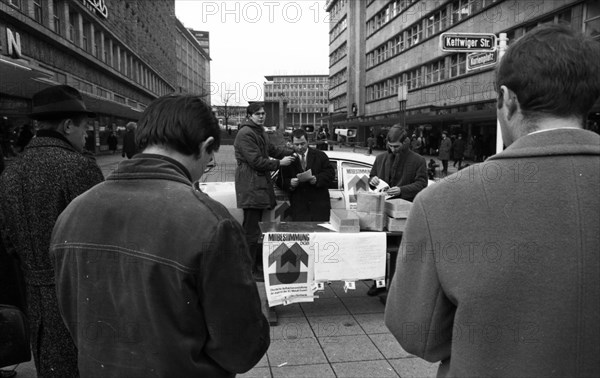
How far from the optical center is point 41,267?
2.34 m

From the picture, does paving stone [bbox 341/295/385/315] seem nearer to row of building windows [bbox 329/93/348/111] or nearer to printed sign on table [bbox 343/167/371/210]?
printed sign on table [bbox 343/167/371/210]

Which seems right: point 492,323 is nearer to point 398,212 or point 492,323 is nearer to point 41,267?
point 41,267

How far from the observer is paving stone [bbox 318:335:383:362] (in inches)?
153

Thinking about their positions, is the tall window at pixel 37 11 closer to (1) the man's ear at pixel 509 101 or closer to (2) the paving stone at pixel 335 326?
(2) the paving stone at pixel 335 326

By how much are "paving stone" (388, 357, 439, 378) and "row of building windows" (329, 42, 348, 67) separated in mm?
65458

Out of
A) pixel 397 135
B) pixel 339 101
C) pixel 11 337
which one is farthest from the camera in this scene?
pixel 339 101

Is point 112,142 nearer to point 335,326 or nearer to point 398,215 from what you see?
point 335,326

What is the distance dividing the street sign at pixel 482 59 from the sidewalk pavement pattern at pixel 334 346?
4632 millimetres

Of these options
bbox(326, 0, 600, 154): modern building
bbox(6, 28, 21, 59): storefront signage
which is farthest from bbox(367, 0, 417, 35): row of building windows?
bbox(6, 28, 21, 59): storefront signage

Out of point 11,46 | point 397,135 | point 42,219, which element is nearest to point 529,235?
point 42,219

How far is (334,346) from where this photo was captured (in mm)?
4094

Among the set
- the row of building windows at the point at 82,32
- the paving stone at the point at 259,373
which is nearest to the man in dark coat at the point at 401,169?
the paving stone at the point at 259,373

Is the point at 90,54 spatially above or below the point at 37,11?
below

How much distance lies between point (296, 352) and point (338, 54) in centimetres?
7215
